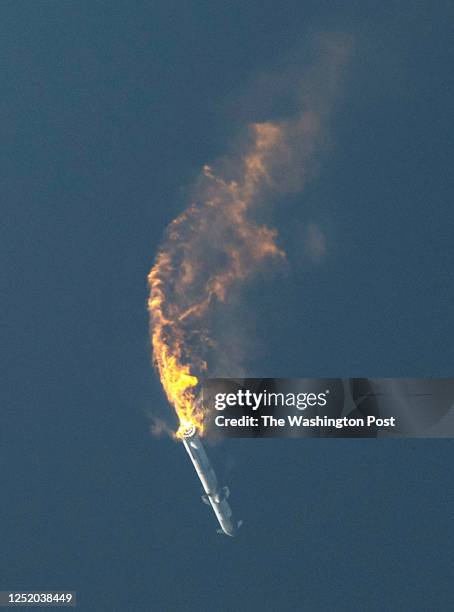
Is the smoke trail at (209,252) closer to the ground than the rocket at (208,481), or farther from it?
farther from it

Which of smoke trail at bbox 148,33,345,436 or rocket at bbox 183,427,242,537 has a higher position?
smoke trail at bbox 148,33,345,436

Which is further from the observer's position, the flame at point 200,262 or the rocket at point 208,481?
the flame at point 200,262

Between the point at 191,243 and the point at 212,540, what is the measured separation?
19.5 metres

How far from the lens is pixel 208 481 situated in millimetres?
37969

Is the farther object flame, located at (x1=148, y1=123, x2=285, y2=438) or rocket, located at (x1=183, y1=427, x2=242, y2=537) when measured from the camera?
flame, located at (x1=148, y1=123, x2=285, y2=438)

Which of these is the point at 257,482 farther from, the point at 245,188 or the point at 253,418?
the point at 245,188

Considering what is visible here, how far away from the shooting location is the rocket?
33562 mm

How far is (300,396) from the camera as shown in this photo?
36.3m

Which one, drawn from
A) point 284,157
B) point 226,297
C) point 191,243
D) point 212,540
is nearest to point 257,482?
point 212,540

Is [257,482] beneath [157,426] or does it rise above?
beneath

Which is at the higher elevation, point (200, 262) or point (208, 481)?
point (200, 262)

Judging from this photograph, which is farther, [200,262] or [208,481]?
→ [200,262]

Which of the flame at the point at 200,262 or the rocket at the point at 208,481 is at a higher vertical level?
the flame at the point at 200,262

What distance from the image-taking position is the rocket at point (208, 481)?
33562mm
